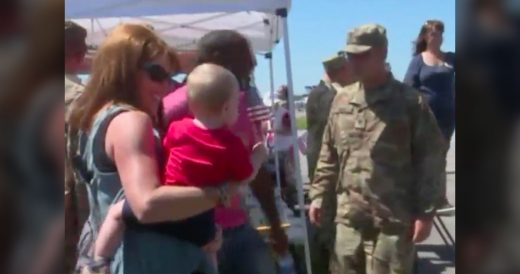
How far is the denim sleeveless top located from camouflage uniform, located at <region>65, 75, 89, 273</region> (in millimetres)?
46

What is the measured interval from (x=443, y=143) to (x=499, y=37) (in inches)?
22.0

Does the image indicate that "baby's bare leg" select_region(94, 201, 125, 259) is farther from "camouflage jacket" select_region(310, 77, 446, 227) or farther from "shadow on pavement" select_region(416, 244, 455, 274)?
"shadow on pavement" select_region(416, 244, 455, 274)

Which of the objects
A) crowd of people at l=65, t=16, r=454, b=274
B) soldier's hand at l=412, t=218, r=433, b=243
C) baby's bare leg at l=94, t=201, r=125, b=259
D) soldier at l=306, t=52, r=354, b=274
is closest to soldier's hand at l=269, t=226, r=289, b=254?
crowd of people at l=65, t=16, r=454, b=274

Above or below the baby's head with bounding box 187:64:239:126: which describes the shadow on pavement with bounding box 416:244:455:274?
below

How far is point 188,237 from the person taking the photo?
132cm

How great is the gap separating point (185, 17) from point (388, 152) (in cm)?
45

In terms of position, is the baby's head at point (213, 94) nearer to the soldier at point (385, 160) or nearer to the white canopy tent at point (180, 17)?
the white canopy tent at point (180, 17)

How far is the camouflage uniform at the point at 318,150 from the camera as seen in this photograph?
5.24ft

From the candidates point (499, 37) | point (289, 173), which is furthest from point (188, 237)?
point (499, 37)

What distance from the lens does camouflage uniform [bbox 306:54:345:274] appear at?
5.24 ft

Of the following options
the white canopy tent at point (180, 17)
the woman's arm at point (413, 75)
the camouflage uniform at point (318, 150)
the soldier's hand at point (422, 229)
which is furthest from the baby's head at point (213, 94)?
the soldier's hand at point (422, 229)

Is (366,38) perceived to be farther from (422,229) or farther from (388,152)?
(422,229)

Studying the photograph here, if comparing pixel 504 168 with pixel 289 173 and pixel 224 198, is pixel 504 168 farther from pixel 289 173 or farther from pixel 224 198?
pixel 289 173

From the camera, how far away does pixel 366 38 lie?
4.60 ft
